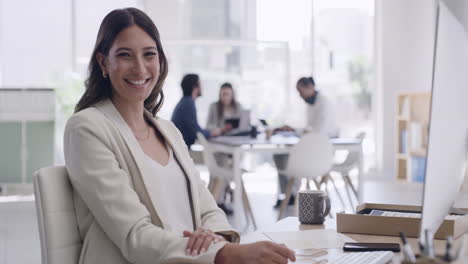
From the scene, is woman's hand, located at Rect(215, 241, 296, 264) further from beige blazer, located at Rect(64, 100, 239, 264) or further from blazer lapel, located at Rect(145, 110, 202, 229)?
blazer lapel, located at Rect(145, 110, 202, 229)

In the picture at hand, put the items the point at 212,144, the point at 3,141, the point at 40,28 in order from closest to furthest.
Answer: the point at 212,144 < the point at 3,141 < the point at 40,28

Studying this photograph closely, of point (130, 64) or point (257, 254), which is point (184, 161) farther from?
point (257, 254)

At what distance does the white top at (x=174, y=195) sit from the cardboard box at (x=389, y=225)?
42 cm

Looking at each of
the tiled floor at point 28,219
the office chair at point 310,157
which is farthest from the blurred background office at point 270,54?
the office chair at point 310,157

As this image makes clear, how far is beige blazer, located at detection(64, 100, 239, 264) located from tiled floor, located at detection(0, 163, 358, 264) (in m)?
2.87

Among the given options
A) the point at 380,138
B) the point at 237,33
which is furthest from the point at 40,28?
the point at 380,138

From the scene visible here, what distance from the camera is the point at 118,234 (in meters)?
1.42

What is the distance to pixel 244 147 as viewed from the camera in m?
5.41

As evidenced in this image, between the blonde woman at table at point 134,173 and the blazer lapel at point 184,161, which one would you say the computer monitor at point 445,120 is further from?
the blazer lapel at point 184,161

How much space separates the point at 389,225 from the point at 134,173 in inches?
26.7

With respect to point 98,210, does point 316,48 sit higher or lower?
higher

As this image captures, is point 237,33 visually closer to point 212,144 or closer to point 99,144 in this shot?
point 212,144

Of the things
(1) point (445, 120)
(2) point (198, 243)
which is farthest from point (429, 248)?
(2) point (198, 243)

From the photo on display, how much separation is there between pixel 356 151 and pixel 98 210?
4.68m
